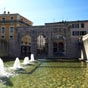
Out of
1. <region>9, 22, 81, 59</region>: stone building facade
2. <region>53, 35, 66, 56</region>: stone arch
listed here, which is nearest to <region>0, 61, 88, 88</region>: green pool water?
<region>9, 22, 81, 59</region>: stone building facade

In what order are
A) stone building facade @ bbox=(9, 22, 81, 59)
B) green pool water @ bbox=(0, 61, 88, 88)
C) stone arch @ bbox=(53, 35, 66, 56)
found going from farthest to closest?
stone arch @ bbox=(53, 35, 66, 56) → stone building facade @ bbox=(9, 22, 81, 59) → green pool water @ bbox=(0, 61, 88, 88)

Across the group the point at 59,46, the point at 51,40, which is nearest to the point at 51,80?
the point at 51,40

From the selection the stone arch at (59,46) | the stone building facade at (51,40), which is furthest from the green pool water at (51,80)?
the stone arch at (59,46)

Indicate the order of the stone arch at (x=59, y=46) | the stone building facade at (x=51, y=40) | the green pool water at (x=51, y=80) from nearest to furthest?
the green pool water at (x=51, y=80) < the stone building facade at (x=51, y=40) < the stone arch at (x=59, y=46)

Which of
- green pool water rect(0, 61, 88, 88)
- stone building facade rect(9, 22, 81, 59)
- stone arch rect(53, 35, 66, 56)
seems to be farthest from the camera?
stone arch rect(53, 35, 66, 56)

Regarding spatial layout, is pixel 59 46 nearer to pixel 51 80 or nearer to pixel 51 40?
pixel 51 40

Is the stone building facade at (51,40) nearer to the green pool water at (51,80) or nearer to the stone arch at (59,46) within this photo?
the stone arch at (59,46)

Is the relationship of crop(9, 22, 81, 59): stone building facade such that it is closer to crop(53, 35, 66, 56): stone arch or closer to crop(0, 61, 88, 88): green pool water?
crop(53, 35, 66, 56): stone arch

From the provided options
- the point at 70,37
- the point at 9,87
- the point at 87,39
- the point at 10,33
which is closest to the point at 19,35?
the point at 10,33

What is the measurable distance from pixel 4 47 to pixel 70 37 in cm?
1799

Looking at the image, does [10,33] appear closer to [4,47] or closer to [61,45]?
[4,47]

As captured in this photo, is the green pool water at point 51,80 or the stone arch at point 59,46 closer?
the green pool water at point 51,80

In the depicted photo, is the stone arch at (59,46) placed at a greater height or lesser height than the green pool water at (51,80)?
greater

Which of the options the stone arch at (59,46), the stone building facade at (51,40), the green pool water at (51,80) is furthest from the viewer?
the stone arch at (59,46)
